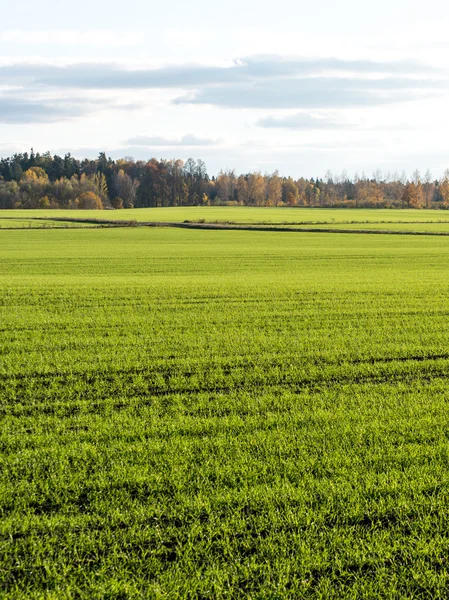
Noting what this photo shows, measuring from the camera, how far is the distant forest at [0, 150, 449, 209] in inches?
5620

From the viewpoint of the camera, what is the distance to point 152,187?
163250 mm

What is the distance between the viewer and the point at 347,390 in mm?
11180

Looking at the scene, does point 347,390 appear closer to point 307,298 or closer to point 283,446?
point 283,446

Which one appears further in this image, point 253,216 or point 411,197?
point 411,197

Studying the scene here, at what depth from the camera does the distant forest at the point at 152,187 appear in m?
143

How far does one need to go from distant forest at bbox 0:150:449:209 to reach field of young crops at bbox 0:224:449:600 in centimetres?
12768

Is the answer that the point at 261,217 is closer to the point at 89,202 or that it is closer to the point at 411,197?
the point at 89,202

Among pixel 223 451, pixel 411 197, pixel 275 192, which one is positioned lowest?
pixel 223 451

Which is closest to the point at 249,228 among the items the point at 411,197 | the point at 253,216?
the point at 253,216

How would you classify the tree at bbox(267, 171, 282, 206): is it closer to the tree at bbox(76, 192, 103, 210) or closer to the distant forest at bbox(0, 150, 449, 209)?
the distant forest at bbox(0, 150, 449, 209)

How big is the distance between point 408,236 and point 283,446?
57331mm

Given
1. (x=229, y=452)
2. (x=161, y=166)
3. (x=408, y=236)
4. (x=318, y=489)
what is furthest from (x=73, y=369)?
(x=161, y=166)

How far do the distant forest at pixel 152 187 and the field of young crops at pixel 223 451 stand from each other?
127681 mm

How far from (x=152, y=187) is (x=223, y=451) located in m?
160
